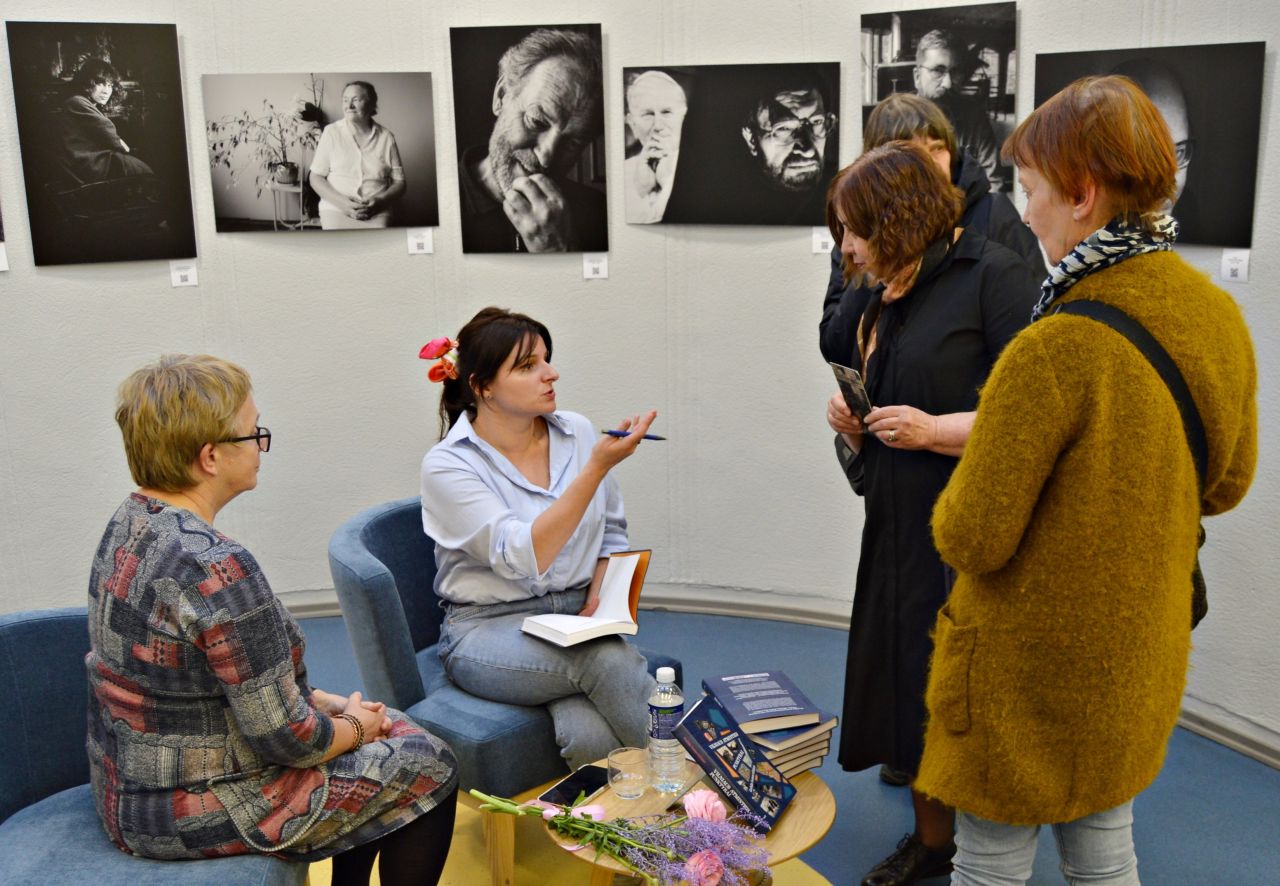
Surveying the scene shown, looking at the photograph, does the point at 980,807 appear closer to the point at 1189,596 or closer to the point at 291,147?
the point at 1189,596

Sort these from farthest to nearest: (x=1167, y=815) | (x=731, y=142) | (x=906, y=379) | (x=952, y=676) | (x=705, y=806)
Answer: (x=731, y=142), (x=1167, y=815), (x=906, y=379), (x=705, y=806), (x=952, y=676)

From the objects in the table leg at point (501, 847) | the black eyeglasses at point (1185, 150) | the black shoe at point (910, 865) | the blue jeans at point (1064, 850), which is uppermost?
the black eyeglasses at point (1185, 150)

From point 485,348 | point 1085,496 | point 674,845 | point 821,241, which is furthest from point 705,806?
point 821,241

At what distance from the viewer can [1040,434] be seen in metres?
1.72

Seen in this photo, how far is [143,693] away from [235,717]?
18 cm

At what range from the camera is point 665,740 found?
8.39ft

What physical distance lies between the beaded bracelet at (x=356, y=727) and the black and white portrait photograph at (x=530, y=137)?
280 centimetres

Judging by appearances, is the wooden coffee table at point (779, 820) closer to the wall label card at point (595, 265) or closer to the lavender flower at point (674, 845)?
the lavender flower at point (674, 845)

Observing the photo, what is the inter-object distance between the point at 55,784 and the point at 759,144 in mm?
3418

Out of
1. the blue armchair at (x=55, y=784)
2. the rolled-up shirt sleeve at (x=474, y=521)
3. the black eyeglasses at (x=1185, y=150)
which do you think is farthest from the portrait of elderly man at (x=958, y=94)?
the blue armchair at (x=55, y=784)

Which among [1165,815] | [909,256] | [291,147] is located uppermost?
[291,147]

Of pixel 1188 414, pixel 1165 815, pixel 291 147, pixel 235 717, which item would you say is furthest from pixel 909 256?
pixel 291 147

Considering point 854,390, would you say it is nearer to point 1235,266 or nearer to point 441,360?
point 441,360

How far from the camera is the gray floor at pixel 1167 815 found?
10.2ft
